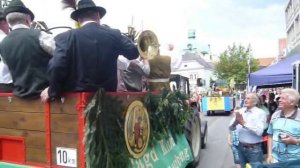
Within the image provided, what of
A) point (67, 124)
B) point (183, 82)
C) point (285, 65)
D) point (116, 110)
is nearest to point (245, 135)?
point (116, 110)

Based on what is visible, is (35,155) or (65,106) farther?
(35,155)

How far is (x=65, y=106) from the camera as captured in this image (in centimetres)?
318

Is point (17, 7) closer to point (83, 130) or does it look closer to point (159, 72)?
point (83, 130)

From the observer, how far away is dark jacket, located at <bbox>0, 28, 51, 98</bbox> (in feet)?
11.2

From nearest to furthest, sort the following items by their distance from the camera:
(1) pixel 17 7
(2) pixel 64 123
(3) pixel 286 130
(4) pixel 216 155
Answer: (2) pixel 64 123 → (1) pixel 17 7 → (3) pixel 286 130 → (4) pixel 216 155

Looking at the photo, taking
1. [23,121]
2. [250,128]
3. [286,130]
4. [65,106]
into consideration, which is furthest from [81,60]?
[250,128]

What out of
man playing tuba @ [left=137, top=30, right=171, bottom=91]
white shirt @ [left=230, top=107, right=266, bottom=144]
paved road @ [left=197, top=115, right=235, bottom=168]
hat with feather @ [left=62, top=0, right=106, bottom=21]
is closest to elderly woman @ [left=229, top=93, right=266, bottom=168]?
white shirt @ [left=230, top=107, right=266, bottom=144]

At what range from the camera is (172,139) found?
4715mm

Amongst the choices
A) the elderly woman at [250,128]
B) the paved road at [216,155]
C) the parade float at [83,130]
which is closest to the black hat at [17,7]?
the parade float at [83,130]

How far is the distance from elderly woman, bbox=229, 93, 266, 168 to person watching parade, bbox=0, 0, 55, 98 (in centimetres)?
282

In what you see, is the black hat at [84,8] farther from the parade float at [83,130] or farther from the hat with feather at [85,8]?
the parade float at [83,130]

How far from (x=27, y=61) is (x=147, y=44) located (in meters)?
1.32

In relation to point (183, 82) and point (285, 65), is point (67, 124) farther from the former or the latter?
point (183, 82)

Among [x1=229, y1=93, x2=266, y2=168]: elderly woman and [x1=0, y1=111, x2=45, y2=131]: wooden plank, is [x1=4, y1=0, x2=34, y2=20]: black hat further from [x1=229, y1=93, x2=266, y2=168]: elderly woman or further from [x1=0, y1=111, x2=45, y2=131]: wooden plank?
[x1=229, y1=93, x2=266, y2=168]: elderly woman
